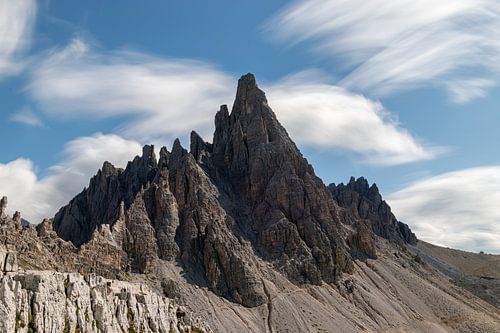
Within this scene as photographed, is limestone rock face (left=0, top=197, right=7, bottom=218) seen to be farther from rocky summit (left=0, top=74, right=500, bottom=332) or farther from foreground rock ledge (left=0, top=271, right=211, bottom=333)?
foreground rock ledge (left=0, top=271, right=211, bottom=333)

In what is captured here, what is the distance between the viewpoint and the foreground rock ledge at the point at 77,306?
82750 mm

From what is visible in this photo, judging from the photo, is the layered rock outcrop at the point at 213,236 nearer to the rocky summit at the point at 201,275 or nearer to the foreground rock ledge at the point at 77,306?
the rocky summit at the point at 201,275

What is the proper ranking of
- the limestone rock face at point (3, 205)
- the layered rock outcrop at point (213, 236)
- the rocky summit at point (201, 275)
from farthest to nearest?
the layered rock outcrop at point (213, 236) → the limestone rock face at point (3, 205) → the rocky summit at point (201, 275)

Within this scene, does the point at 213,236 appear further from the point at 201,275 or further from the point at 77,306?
the point at 77,306

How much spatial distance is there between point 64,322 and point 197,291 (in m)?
62.9

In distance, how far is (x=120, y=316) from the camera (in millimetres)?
103188

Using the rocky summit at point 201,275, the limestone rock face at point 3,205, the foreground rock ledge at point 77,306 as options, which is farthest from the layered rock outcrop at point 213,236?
the foreground rock ledge at point 77,306

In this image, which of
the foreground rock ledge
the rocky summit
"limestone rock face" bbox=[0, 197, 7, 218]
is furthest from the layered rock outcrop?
the foreground rock ledge

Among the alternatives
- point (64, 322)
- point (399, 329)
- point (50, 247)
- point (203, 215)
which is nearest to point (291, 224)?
point (203, 215)

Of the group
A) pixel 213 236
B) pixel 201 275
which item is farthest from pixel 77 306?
pixel 213 236

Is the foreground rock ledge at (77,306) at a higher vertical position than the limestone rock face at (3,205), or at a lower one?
lower

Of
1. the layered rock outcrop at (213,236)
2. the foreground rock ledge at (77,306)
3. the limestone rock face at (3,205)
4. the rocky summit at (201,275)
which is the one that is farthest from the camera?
the layered rock outcrop at (213,236)

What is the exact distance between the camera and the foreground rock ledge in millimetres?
82750

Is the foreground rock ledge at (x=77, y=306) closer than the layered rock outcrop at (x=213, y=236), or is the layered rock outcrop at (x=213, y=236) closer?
the foreground rock ledge at (x=77, y=306)
